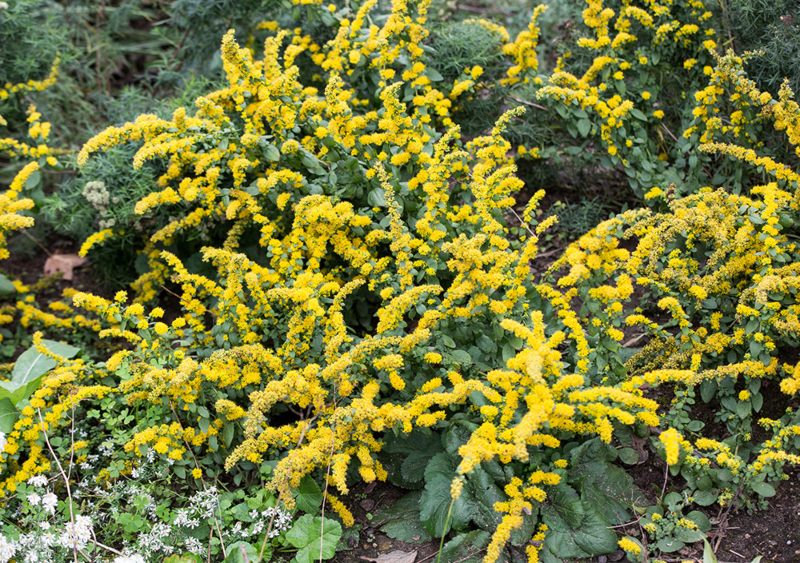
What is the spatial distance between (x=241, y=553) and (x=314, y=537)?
0.25 metres

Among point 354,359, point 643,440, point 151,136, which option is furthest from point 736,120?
point 151,136

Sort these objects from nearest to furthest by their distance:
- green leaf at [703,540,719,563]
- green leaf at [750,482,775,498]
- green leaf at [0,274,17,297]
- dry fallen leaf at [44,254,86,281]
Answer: green leaf at [703,540,719,563] < green leaf at [750,482,775,498] < green leaf at [0,274,17,297] < dry fallen leaf at [44,254,86,281]

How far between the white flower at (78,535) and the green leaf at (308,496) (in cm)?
71

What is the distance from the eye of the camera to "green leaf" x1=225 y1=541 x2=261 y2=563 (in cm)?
278

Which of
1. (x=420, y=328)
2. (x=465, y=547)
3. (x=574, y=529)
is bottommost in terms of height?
(x=465, y=547)

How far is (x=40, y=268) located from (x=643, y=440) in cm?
347

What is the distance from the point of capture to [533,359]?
2555 millimetres

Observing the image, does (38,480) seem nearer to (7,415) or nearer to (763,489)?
(7,415)

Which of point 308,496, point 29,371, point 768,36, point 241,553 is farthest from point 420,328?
point 768,36

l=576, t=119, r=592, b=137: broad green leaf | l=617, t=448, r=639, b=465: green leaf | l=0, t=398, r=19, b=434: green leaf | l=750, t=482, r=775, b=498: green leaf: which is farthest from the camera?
l=576, t=119, r=592, b=137: broad green leaf

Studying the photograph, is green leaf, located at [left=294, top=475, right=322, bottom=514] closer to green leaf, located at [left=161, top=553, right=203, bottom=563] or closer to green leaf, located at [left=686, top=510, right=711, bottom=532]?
green leaf, located at [left=161, top=553, right=203, bottom=563]

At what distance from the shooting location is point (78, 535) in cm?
268

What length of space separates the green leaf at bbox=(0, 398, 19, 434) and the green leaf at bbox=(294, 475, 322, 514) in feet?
3.75

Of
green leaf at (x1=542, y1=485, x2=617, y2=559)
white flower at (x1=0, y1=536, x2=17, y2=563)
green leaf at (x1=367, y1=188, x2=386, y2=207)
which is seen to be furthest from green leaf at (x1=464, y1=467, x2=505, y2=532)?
white flower at (x1=0, y1=536, x2=17, y2=563)
